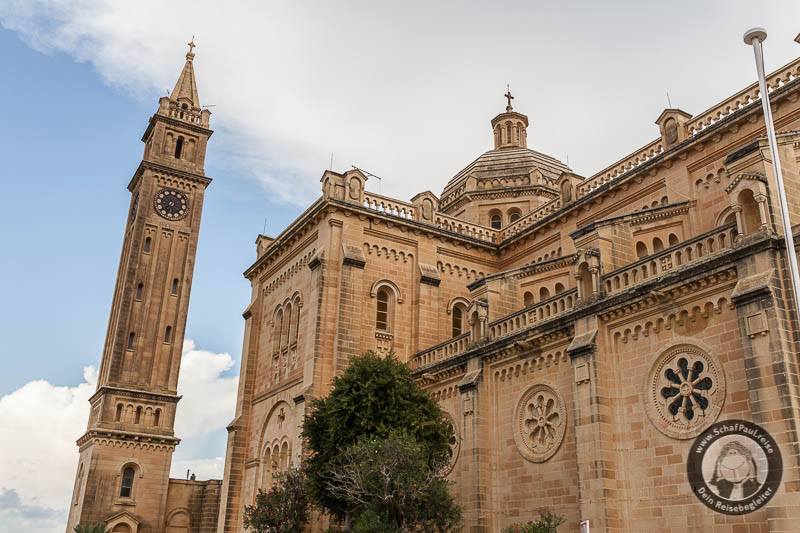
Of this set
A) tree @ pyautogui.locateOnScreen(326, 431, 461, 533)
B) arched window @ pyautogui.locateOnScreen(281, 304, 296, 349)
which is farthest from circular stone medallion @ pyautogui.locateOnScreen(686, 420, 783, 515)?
arched window @ pyautogui.locateOnScreen(281, 304, 296, 349)

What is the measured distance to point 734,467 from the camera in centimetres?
1577

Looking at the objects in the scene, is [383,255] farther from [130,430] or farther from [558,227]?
[130,430]

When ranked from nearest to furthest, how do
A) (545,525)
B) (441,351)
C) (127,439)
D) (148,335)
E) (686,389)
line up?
(686,389) < (545,525) < (441,351) < (127,439) < (148,335)

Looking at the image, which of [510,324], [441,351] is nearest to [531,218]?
[441,351]

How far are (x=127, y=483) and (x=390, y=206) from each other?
2982 centimetres

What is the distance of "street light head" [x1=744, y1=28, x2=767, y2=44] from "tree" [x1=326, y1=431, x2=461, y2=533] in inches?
494

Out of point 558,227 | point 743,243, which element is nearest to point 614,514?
point 743,243

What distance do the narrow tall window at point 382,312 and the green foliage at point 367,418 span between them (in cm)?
684

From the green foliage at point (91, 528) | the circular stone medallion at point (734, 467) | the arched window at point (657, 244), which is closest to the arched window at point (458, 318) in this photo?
the arched window at point (657, 244)

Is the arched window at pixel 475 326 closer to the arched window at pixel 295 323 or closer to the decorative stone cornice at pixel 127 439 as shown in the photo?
the arched window at pixel 295 323

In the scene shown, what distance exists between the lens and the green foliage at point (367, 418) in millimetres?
21969

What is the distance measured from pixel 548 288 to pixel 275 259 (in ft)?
45.2

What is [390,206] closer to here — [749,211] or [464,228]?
[464,228]

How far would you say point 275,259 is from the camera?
1378 inches
